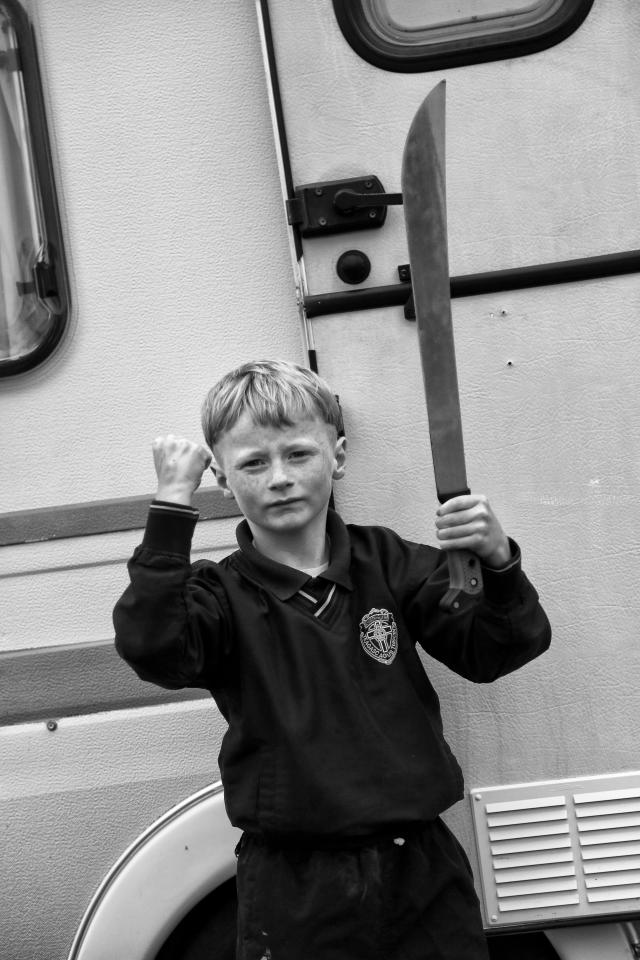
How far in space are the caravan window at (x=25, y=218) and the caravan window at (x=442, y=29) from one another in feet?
2.18

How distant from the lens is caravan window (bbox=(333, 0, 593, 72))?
1992 millimetres

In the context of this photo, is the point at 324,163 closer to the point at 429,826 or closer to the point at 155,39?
the point at 155,39

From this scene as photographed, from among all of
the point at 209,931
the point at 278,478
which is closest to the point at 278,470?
the point at 278,478

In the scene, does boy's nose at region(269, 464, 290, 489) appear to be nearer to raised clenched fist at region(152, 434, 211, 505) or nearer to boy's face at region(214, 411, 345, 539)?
boy's face at region(214, 411, 345, 539)

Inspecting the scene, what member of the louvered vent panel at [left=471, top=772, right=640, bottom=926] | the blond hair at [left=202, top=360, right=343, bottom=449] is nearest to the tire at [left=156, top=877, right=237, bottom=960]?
the louvered vent panel at [left=471, top=772, right=640, bottom=926]

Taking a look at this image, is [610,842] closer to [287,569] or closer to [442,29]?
[287,569]

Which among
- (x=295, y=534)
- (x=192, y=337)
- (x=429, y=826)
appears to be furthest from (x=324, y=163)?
(x=429, y=826)

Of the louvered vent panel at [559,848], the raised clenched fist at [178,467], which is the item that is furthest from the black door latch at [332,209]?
the louvered vent panel at [559,848]

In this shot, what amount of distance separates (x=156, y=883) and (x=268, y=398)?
3.25ft

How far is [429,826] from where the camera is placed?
173cm

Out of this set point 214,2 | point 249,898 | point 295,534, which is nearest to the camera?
point 249,898

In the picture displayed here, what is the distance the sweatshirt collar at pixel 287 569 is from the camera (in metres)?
1.74

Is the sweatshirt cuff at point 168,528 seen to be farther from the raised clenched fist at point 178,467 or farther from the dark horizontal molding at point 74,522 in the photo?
the dark horizontal molding at point 74,522

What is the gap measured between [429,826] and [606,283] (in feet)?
3.47
